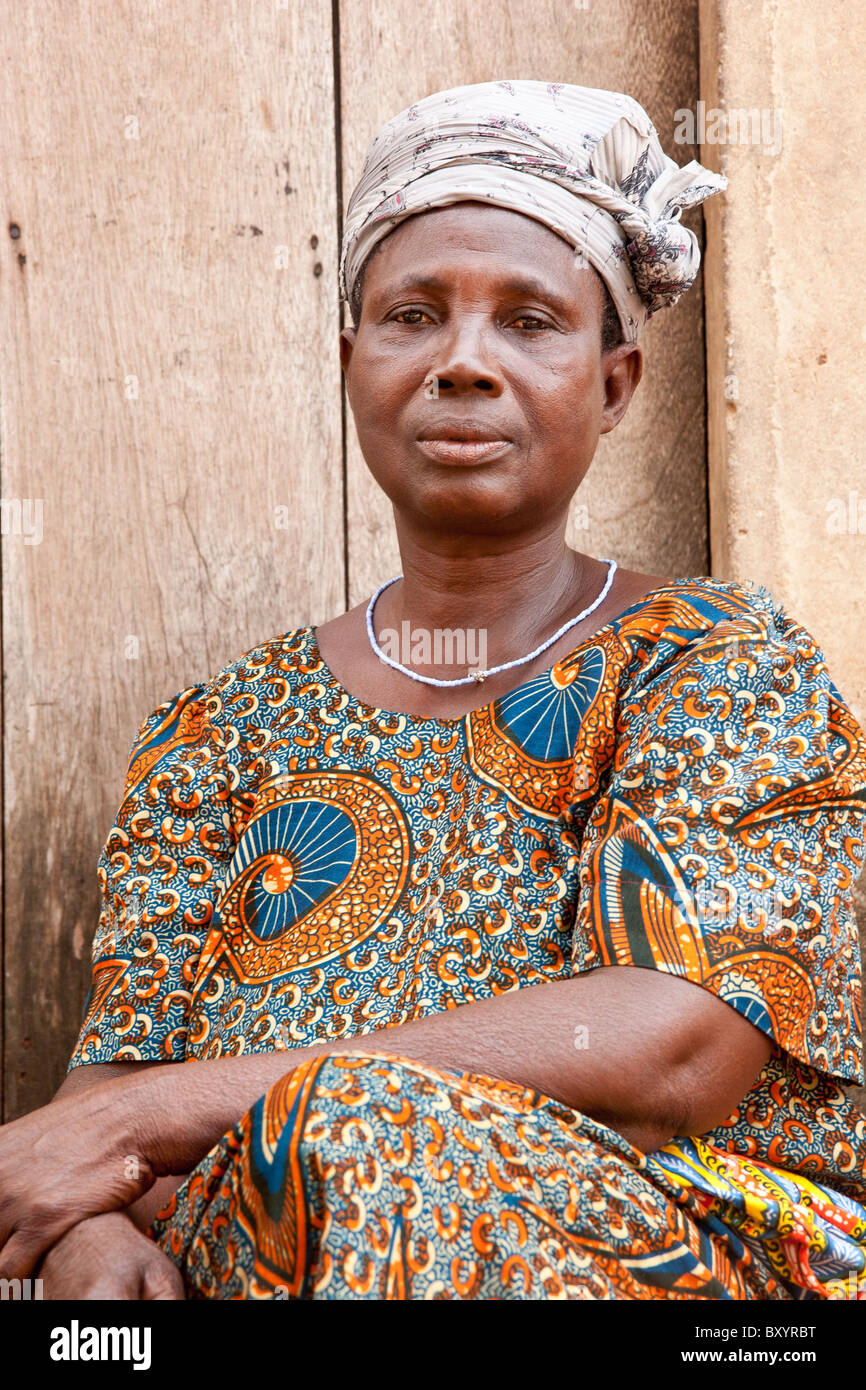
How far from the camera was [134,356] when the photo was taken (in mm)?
2469

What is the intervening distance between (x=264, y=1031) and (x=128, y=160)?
1.55m

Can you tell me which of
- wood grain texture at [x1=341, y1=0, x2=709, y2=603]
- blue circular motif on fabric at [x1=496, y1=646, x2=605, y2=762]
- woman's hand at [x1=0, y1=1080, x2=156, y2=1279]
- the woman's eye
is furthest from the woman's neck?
woman's hand at [x1=0, y1=1080, x2=156, y2=1279]

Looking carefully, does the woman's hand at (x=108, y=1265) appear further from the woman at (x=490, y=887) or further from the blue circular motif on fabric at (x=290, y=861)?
the blue circular motif on fabric at (x=290, y=861)

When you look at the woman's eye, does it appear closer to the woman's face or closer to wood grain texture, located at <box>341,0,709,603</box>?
the woman's face

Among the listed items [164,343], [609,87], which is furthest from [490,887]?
[609,87]

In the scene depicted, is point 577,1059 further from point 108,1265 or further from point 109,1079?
point 109,1079

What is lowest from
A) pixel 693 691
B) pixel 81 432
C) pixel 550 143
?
pixel 693 691

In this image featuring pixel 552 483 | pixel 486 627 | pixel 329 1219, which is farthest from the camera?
pixel 486 627

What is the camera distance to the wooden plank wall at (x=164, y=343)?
2.46 meters

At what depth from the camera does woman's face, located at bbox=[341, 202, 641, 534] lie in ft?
5.92

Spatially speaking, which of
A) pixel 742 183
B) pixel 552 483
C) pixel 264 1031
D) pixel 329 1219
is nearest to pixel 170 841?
pixel 264 1031

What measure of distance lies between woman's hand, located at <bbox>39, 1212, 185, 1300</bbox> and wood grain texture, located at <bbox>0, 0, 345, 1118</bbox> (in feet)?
3.50
